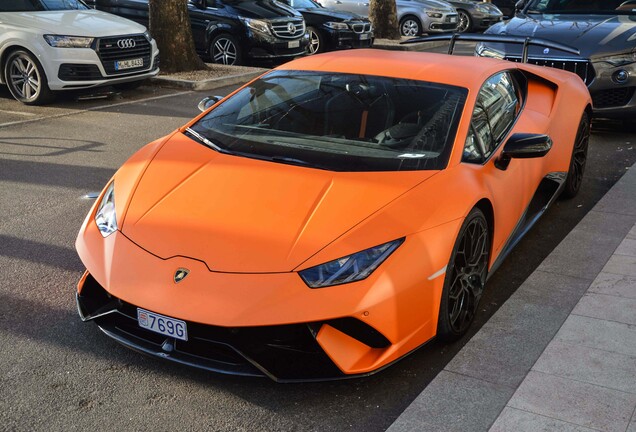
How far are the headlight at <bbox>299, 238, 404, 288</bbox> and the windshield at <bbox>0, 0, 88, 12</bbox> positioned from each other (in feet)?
29.0

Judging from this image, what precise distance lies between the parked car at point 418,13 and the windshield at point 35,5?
37.7 ft

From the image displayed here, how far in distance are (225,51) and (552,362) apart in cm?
1215

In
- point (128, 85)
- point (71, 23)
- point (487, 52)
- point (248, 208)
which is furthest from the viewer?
point (128, 85)

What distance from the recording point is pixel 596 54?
909 cm

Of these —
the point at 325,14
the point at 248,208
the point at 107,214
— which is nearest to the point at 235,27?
the point at 325,14

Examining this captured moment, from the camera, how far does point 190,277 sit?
3721 millimetres

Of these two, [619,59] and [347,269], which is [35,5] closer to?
[619,59]

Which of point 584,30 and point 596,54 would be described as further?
point 584,30

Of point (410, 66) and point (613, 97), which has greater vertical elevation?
point (410, 66)

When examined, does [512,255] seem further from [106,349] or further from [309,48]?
[309,48]

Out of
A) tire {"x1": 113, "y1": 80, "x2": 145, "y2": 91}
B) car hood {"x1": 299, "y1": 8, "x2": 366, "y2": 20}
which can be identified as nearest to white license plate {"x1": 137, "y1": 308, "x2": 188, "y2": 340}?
tire {"x1": 113, "y1": 80, "x2": 145, "y2": 91}

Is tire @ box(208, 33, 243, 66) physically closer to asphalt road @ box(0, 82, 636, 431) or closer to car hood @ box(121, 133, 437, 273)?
asphalt road @ box(0, 82, 636, 431)

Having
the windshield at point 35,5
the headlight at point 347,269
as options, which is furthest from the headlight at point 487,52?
the headlight at point 347,269

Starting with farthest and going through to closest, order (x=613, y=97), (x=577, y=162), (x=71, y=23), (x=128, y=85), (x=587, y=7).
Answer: (x=128, y=85), (x=71, y=23), (x=587, y=7), (x=613, y=97), (x=577, y=162)
